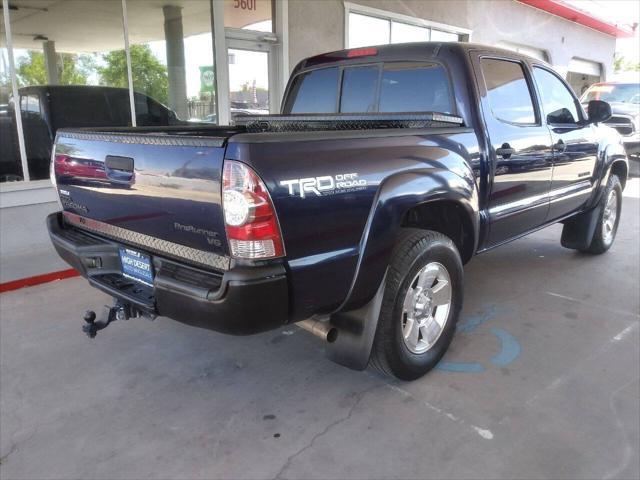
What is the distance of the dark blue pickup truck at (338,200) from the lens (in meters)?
2.15

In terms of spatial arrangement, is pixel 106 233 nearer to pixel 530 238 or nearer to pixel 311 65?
pixel 311 65

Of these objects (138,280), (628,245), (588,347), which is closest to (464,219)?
(588,347)

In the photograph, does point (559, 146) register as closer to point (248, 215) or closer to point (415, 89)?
point (415, 89)

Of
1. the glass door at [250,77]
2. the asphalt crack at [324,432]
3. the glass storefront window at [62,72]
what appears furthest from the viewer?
the glass door at [250,77]

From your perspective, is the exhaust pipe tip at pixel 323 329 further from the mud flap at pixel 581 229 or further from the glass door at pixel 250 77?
the glass door at pixel 250 77

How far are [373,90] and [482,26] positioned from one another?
978 centimetres

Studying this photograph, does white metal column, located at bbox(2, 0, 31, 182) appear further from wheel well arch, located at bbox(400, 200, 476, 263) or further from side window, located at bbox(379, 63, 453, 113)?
wheel well arch, located at bbox(400, 200, 476, 263)

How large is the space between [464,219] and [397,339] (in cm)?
94

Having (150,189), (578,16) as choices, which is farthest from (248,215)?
(578,16)

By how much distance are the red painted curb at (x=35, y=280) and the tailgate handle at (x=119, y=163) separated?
2953 millimetres

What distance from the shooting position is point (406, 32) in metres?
9.95

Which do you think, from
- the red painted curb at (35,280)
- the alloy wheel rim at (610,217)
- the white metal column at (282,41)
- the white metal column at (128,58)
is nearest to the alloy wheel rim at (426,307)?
the alloy wheel rim at (610,217)

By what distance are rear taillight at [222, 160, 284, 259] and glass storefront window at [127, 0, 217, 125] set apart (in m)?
5.12

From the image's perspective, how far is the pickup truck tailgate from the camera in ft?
7.14
